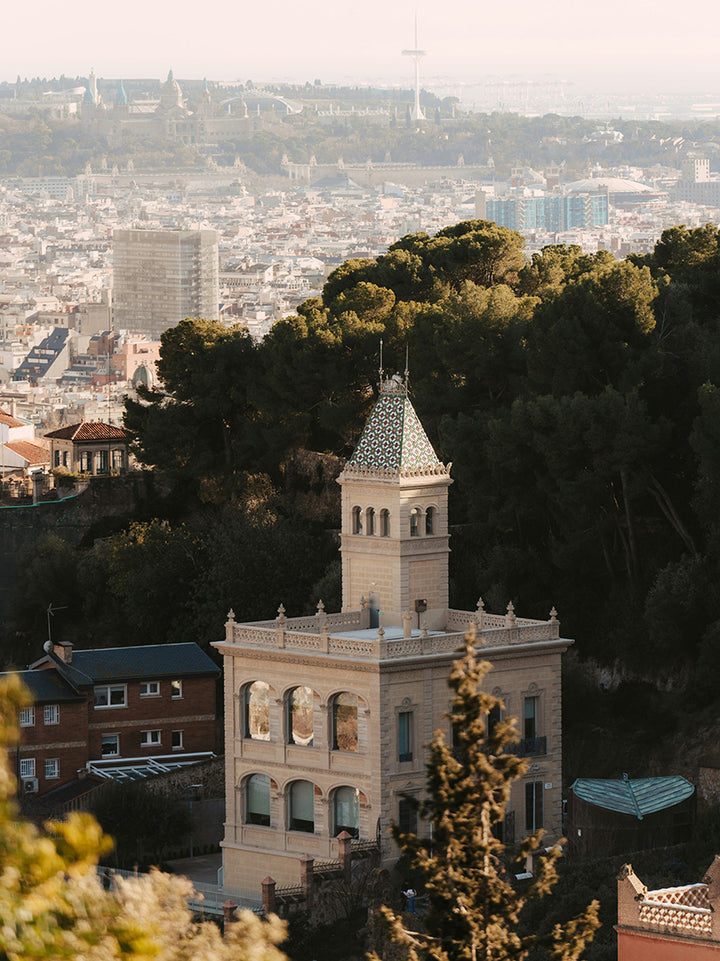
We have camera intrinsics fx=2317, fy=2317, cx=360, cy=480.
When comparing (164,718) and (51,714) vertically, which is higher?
(51,714)

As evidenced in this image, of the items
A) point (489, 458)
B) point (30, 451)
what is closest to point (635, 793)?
point (489, 458)

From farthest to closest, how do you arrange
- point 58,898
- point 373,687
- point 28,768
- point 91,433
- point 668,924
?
point 91,433, point 28,768, point 373,687, point 668,924, point 58,898

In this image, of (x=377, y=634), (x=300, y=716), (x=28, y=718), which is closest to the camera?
(x=300, y=716)

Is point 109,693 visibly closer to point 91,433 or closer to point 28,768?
point 28,768

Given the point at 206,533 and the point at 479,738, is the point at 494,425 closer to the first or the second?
the point at 206,533

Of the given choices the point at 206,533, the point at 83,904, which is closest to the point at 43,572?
the point at 206,533

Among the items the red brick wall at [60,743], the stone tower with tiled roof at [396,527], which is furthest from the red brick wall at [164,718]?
the stone tower with tiled roof at [396,527]

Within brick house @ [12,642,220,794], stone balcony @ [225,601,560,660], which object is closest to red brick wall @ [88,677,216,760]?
brick house @ [12,642,220,794]
